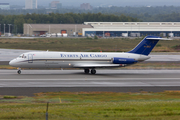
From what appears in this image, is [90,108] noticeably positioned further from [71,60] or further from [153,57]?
[153,57]

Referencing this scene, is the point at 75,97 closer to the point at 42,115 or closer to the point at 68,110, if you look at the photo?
the point at 68,110

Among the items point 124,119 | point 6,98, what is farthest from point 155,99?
point 6,98

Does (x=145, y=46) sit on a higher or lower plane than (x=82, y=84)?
higher

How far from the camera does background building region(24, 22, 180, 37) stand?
16538 cm

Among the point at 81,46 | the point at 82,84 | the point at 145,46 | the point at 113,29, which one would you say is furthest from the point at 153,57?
the point at 113,29

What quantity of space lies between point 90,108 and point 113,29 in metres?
152

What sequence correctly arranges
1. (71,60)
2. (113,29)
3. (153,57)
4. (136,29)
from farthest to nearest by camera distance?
(113,29) < (136,29) < (153,57) < (71,60)

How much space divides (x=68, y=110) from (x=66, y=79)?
1643 cm

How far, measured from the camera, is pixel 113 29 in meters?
168

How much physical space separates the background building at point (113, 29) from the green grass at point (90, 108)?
141m

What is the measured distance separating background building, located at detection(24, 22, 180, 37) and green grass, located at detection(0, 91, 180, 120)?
5559 inches

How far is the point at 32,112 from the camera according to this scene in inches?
660

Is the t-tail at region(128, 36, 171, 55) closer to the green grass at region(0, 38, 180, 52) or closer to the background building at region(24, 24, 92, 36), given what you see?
the green grass at region(0, 38, 180, 52)

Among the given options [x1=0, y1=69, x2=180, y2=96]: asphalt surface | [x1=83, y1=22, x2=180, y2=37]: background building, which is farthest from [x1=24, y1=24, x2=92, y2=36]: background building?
[x1=0, y1=69, x2=180, y2=96]: asphalt surface
